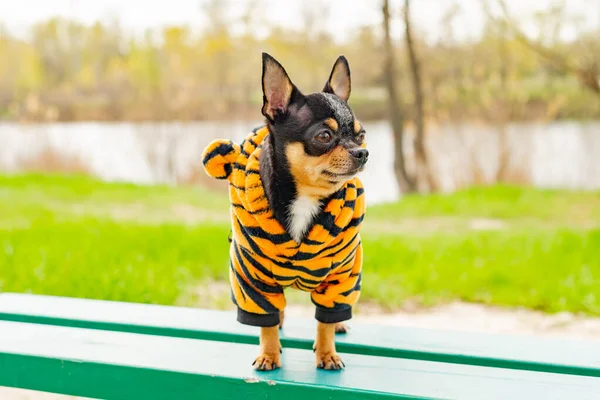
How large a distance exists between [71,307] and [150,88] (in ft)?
23.1

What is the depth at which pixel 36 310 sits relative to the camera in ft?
7.28

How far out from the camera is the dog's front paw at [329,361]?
1.74m

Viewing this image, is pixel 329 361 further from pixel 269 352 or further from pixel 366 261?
pixel 366 261

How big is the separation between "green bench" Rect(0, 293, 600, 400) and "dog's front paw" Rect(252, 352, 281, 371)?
0.02 metres

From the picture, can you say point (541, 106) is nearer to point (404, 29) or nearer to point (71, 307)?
point (404, 29)

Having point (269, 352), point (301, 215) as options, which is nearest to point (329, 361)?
point (269, 352)

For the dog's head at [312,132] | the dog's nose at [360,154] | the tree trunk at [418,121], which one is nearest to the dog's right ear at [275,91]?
the dog's head at [312,132]

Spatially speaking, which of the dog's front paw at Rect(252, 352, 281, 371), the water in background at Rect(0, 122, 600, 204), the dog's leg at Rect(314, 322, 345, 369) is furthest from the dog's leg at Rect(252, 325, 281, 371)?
the water in background at Rect(0, 122, 600, 204)

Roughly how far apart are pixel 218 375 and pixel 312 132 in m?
0.72

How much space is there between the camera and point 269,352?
176 centimetres

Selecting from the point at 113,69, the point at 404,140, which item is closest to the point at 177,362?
the point at 404,140

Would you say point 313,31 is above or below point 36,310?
above

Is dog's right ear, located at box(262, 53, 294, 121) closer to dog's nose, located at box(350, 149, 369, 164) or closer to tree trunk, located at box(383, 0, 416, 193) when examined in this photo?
dog's nose, located at box(350, 149, 369, 164)

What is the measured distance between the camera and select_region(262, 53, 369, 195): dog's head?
155 cm
